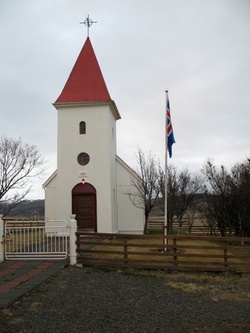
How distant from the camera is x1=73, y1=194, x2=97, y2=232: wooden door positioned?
68.9 feet

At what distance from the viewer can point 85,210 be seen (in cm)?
2114

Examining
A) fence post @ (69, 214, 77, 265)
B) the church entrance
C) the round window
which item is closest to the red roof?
the round window

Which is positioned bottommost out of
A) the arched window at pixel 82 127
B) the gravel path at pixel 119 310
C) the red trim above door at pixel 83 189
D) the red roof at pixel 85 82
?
the gravel path at pixel 119 310

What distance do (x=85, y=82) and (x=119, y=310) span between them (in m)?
17.5

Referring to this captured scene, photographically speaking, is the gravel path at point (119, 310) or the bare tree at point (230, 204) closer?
the gravel path at point (119, 310)

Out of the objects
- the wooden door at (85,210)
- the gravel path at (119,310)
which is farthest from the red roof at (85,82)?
the gravel path at (119,310)

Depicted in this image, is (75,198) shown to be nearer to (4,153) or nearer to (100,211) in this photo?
(100,211)

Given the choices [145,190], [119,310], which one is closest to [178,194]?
[145,190]

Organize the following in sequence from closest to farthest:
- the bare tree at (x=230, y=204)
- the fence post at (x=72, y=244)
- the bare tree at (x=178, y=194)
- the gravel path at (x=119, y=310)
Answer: the gravel path at (x=119, y=310) → the fence post at (x=72, y=244) → the bare tree at (x=230, y=204) → the bare tree at (x=178, y=194)

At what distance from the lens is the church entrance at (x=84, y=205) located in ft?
68.9

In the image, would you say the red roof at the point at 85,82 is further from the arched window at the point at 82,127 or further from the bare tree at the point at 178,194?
the bare tree at the point at 178,194

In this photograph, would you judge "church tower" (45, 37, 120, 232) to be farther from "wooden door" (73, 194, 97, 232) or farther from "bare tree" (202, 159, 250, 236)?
"bare tree" (202, 159, 250, 236)

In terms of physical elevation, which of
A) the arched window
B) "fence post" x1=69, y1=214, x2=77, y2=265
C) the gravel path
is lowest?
the gravel path

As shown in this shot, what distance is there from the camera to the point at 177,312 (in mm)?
6957
